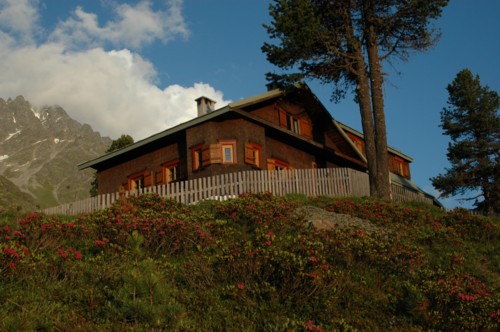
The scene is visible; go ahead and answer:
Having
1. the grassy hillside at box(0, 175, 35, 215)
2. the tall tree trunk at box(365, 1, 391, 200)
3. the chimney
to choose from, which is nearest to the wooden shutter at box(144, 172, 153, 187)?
the chimney

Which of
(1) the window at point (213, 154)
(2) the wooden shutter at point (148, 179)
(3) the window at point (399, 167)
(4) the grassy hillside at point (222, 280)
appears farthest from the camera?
(3) the window at point (399, 167)

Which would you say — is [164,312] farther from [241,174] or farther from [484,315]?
[241,174]

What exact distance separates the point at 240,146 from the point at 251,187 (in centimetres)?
398

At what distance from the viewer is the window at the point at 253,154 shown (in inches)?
1023

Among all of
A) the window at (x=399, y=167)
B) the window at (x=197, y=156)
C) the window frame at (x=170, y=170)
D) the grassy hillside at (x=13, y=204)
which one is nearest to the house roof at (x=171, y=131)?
the window at (x=197, y=156)

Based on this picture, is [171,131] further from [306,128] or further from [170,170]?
[306,128]

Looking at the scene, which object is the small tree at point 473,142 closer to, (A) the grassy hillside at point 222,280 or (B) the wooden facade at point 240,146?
(B) the wooden facade at point 240,146

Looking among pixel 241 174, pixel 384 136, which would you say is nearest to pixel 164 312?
pixel 241 174

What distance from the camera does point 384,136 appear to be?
82.3ft

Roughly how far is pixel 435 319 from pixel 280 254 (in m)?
2.75

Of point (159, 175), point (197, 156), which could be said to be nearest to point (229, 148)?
point (197, 156)

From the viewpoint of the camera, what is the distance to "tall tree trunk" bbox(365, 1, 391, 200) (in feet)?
79.6

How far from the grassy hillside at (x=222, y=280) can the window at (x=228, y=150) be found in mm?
11453

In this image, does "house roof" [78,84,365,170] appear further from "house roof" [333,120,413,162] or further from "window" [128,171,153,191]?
"house roof" [333,120,413,162]
